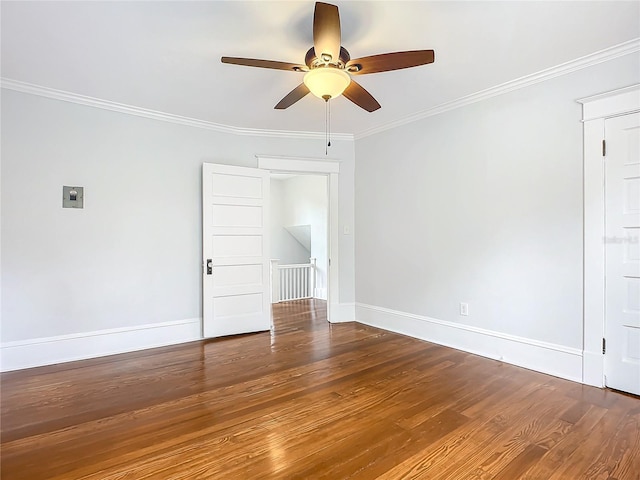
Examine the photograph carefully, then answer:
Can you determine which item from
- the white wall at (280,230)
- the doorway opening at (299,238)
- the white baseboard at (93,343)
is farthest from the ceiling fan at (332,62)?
the white wall at (280,230)

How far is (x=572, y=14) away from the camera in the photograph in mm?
2184

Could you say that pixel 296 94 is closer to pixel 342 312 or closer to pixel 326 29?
pixel 326 29

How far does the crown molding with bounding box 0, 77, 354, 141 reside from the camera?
318cm

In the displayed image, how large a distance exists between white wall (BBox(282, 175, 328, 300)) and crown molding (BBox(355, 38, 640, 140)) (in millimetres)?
3422

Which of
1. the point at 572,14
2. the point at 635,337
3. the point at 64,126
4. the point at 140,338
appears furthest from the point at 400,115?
the point at 140,338

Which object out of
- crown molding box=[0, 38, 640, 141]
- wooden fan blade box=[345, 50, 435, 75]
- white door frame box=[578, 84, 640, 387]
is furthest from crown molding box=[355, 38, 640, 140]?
wooden fan blade box=[345, 50, 435, 75]

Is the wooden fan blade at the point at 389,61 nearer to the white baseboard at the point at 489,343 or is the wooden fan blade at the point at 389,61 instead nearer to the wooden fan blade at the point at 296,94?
the wooden fan blade at the point at 296,94

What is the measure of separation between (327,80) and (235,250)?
106 inches

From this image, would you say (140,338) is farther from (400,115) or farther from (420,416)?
(400,115)

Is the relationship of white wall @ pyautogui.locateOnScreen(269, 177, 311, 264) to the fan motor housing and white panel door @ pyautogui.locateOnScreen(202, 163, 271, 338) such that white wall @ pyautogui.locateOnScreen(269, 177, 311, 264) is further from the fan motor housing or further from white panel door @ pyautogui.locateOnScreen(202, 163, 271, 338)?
the fan motor housing

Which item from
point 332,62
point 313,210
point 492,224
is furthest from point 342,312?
point 332,62

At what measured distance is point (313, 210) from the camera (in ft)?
25.1

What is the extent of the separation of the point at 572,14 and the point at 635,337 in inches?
93.4

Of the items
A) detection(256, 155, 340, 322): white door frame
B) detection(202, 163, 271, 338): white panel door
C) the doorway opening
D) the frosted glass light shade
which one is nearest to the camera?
the frosted glass light shade
